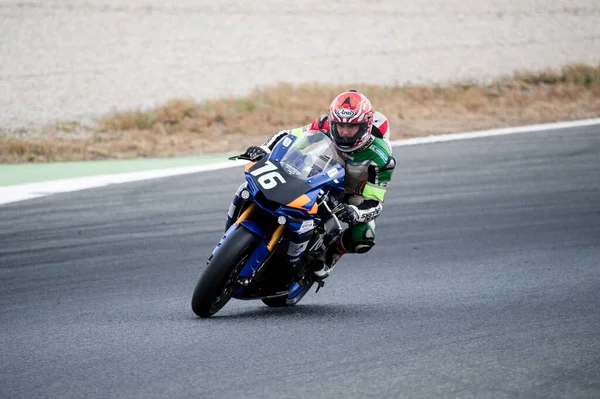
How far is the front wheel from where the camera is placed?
21.9ft

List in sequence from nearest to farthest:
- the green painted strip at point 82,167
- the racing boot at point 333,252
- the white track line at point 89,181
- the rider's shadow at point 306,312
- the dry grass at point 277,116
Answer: the rider's shadow at point 306,312, the racing boot at point 333,252, the white track line at point 89,181, the green painted strip at point 82,167, the dry grass at point 277,116

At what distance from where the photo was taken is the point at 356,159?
7551mm

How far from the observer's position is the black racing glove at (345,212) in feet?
23.5

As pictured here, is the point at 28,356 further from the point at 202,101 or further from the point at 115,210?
the point at 202,101

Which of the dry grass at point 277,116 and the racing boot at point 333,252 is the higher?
the racing boot at point 333,252

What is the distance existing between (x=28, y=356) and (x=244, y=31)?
99.6ft

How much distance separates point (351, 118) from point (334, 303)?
1590 millimetres

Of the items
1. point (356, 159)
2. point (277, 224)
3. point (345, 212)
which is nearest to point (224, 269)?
point (277, 224)

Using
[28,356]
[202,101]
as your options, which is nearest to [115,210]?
[28,356]

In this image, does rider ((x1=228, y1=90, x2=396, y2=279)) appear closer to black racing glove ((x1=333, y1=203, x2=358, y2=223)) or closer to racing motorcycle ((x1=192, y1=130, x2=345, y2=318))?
black racing glove ((x1=333, y1=203, x2=358, y2=223))

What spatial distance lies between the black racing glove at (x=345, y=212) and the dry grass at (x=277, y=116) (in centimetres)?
1182

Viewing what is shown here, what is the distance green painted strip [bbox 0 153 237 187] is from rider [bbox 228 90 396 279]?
8871mm

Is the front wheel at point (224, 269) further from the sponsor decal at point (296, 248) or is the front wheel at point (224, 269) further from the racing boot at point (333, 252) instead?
the racing boot at point (333, 252)

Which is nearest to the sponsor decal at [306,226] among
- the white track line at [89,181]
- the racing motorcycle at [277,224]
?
the racing motorcycle at [277,224]
